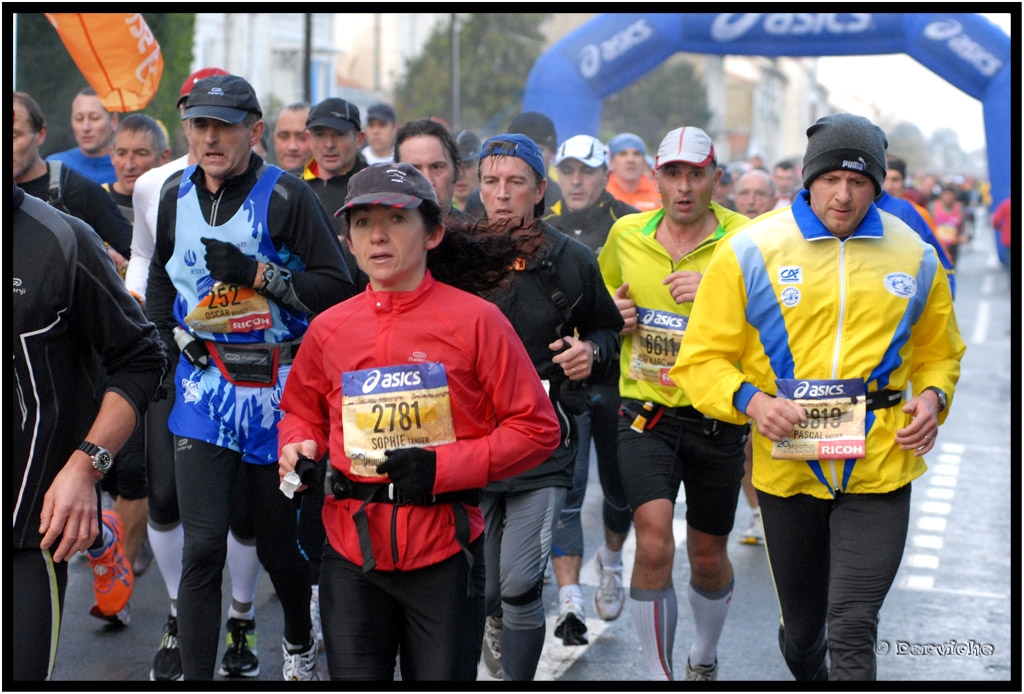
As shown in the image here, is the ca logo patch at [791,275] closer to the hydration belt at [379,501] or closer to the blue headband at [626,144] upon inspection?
the hydration belt at [379,501]

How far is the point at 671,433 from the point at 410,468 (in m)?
2.10

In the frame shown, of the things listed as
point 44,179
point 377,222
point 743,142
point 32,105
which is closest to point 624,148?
point 44,179

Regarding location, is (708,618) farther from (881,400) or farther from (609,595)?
(881,400)

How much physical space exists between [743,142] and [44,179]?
93.5 metres

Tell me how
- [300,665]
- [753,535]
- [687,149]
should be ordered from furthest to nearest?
[753,535] < [687,149] < [300,665]

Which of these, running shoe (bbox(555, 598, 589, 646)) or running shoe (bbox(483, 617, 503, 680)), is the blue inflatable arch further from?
running shoe (bbox(483, 617, 503, 680))

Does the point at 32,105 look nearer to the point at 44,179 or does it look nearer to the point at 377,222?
the point at 44,179

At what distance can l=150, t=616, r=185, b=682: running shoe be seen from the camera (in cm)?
547

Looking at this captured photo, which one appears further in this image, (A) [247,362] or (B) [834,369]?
(A) [247,362]

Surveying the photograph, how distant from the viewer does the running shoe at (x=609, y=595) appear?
6.57 meters

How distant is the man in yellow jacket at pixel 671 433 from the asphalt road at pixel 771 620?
1.11 feet

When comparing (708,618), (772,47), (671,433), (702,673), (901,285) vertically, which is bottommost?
(702,673)

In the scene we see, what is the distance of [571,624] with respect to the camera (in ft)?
20.2

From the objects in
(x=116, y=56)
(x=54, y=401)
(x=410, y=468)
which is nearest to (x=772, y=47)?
(x=116, y=56)
